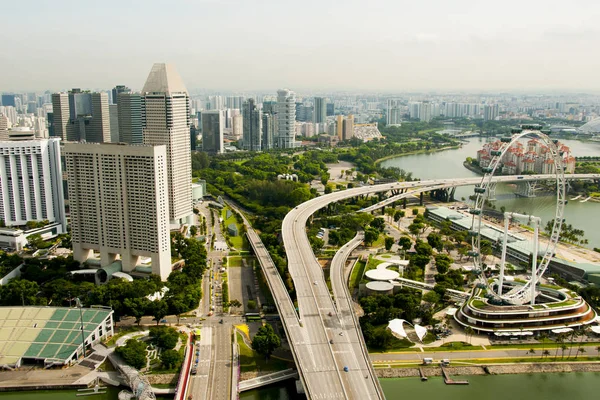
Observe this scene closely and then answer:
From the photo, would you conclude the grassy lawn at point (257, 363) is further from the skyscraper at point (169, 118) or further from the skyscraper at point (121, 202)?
the skyscraper at point (169, 118)

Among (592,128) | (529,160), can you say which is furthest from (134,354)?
(592,128)

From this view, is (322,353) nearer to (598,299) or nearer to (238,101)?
(598,299)

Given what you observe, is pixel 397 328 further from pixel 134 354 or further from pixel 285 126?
pixel 285 126

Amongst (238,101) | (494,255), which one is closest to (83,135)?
(494,255)

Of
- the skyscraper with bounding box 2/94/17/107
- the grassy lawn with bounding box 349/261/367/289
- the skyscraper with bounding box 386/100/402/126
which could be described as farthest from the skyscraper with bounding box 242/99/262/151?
the skyscraper with bounding box 2/94/17/107

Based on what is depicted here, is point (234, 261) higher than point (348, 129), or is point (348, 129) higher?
point (348, 129)
